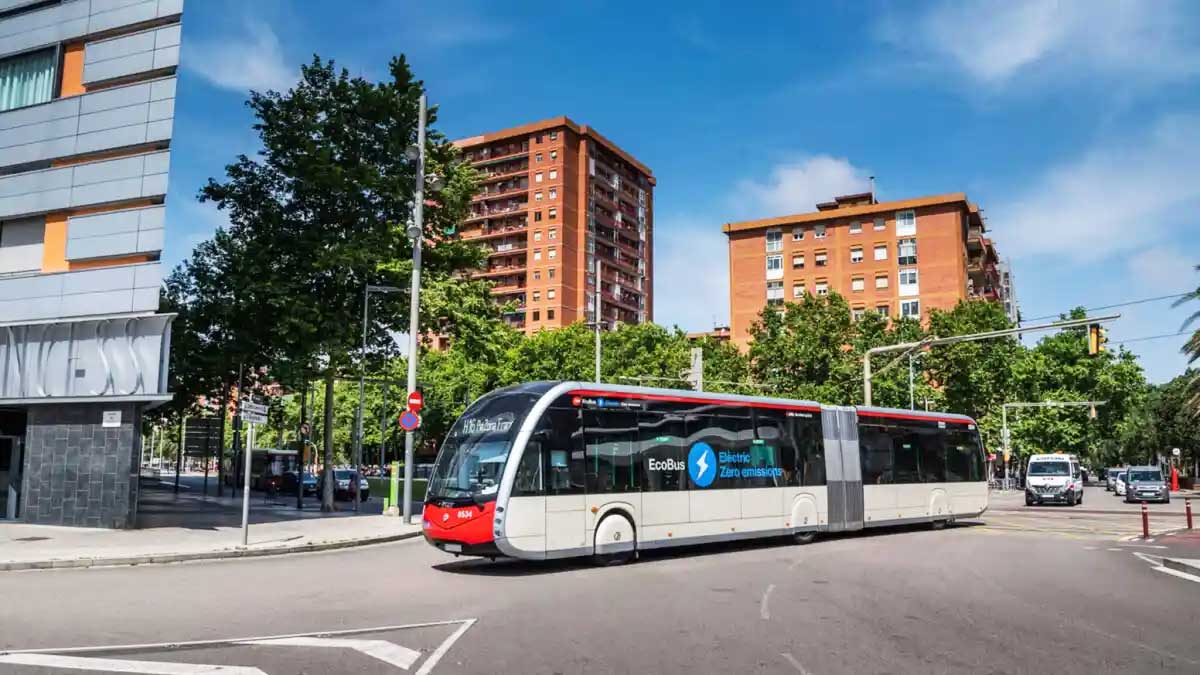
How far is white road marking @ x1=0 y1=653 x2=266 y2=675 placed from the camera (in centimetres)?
651

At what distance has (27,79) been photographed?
2256 centimetres

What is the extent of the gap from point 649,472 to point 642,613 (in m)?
5.91

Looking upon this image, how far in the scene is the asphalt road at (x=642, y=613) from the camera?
7.20 m

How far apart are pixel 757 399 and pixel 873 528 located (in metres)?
7.50

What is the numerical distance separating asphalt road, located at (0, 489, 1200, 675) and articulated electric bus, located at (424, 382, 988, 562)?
659 mm

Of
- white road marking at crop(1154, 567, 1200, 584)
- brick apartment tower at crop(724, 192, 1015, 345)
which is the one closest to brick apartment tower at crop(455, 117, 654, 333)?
brick apartment tower at crop(724, 192, 1015, 345)

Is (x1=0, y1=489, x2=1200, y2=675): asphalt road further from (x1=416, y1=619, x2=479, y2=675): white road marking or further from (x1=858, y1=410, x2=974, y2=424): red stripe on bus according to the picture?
(x1=858, y1=410, x2=974, y2=424): red stripe on bus

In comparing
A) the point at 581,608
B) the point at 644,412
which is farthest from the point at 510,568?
the point at 581,608

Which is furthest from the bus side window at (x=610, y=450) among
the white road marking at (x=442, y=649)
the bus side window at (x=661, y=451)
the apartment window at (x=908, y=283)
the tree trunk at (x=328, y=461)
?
the apartment window at (x=908, y=283)

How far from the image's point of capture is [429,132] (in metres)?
28.7

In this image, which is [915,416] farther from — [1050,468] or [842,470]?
[1050,468]

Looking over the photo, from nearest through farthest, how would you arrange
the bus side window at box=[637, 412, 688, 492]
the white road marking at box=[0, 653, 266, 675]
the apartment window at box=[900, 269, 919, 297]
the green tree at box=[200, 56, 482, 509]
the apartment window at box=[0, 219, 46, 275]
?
the white road marking at box=[0, 653, 266, 675], the bus side window at box=[637, 412, 688, 492], the apartment window at box=[0, 219, 46, 275], the green tree at box=[200, 56, 482, 509], the apartment window at box=[900, 269, 919, 297]

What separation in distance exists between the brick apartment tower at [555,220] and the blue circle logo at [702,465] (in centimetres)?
6973

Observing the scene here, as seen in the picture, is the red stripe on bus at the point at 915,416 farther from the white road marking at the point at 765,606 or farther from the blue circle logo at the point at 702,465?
the white road marking at the point at 765,606
